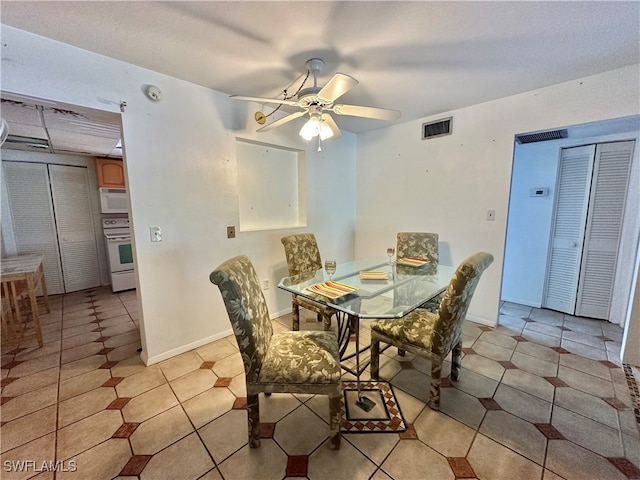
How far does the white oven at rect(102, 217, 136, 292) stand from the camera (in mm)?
3891

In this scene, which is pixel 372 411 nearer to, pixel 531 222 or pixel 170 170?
pixel 170 170

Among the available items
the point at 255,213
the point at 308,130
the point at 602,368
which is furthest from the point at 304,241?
the point at 602,368

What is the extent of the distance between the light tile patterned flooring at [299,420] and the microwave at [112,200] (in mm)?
2275

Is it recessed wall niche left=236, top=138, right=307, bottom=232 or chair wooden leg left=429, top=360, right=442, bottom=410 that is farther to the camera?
recessed wall niche left=236, top=138, right=307, bottom=232

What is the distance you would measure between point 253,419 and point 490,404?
152cm

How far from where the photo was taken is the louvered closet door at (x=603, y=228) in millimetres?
2658

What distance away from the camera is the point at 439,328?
1.48 m

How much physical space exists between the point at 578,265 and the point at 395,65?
124 inches

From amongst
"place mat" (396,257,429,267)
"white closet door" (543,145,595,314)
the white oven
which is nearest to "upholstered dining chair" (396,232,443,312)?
"place mat" (396,257,429,267)

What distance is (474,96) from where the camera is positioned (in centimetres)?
244

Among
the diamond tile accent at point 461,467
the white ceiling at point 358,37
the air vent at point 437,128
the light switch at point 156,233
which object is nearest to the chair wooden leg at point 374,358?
the diamond tile accent at point 461,467

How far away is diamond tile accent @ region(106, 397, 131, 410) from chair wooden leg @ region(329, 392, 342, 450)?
4.63 ft

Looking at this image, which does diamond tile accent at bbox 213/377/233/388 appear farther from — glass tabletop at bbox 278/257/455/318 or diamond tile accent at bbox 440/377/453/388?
diamond tile accent at bbox 440/377/453/388

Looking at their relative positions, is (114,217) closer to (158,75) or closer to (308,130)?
(158,75)
